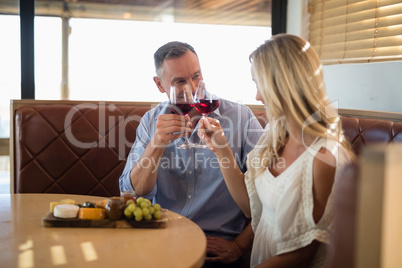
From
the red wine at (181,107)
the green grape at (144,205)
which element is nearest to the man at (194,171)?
the red wine at (181,107)

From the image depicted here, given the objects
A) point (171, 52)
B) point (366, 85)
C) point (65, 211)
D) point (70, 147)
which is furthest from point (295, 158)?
point (70, 147)

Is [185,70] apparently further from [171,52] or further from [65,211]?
[65,211]

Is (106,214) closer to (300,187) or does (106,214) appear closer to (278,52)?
(300,187)

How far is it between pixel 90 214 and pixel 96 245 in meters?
0.19

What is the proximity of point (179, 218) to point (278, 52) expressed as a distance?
0.71 m

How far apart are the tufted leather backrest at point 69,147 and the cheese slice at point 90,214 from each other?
1.44 m

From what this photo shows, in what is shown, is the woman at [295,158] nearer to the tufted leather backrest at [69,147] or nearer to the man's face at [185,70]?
the man's face at [185,70]

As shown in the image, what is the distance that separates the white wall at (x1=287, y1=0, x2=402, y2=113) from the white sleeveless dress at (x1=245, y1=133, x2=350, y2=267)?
118cm

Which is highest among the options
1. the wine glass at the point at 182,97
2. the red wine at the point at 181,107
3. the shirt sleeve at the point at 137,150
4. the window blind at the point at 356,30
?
the window blind at the point at 356,30

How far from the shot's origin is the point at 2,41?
10.4 ft

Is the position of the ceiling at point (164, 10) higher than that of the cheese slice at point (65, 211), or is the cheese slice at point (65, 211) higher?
the ceiling at point (164, 10)

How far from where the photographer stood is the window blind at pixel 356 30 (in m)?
2.47

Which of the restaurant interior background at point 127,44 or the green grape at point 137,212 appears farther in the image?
the restaurant interior background at point 127,44

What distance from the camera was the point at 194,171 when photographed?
86.7 inches
